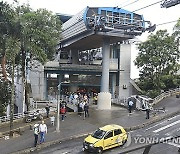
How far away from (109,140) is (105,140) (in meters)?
0.30

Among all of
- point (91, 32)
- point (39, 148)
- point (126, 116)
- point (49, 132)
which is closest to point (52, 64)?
point (91, 32)

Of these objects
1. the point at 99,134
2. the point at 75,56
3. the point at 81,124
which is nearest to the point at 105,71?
the point at 81,124

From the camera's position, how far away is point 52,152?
57.9 ft

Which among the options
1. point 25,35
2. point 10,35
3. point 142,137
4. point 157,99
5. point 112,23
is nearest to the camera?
point 142,137

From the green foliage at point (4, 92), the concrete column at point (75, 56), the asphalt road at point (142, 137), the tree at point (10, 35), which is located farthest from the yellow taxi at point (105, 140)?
the concrete column at point (75, 56)

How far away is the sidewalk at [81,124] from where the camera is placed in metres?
18.9

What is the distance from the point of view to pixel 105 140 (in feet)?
56.3

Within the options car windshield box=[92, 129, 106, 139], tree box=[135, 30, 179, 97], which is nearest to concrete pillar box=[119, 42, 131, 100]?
tree box=[135, 30, 179, 97]

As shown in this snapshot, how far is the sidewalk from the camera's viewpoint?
62.1ft

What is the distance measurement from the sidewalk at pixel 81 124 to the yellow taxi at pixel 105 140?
128 inches

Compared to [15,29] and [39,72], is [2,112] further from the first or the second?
[39,72]

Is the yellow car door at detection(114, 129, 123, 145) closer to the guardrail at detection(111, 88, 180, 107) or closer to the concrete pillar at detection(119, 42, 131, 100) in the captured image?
the guardrail at detection(111, 88, 180, 107)

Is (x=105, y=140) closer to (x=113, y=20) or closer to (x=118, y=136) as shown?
(x=118, y=136)

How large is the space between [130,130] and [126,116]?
15.0ft
